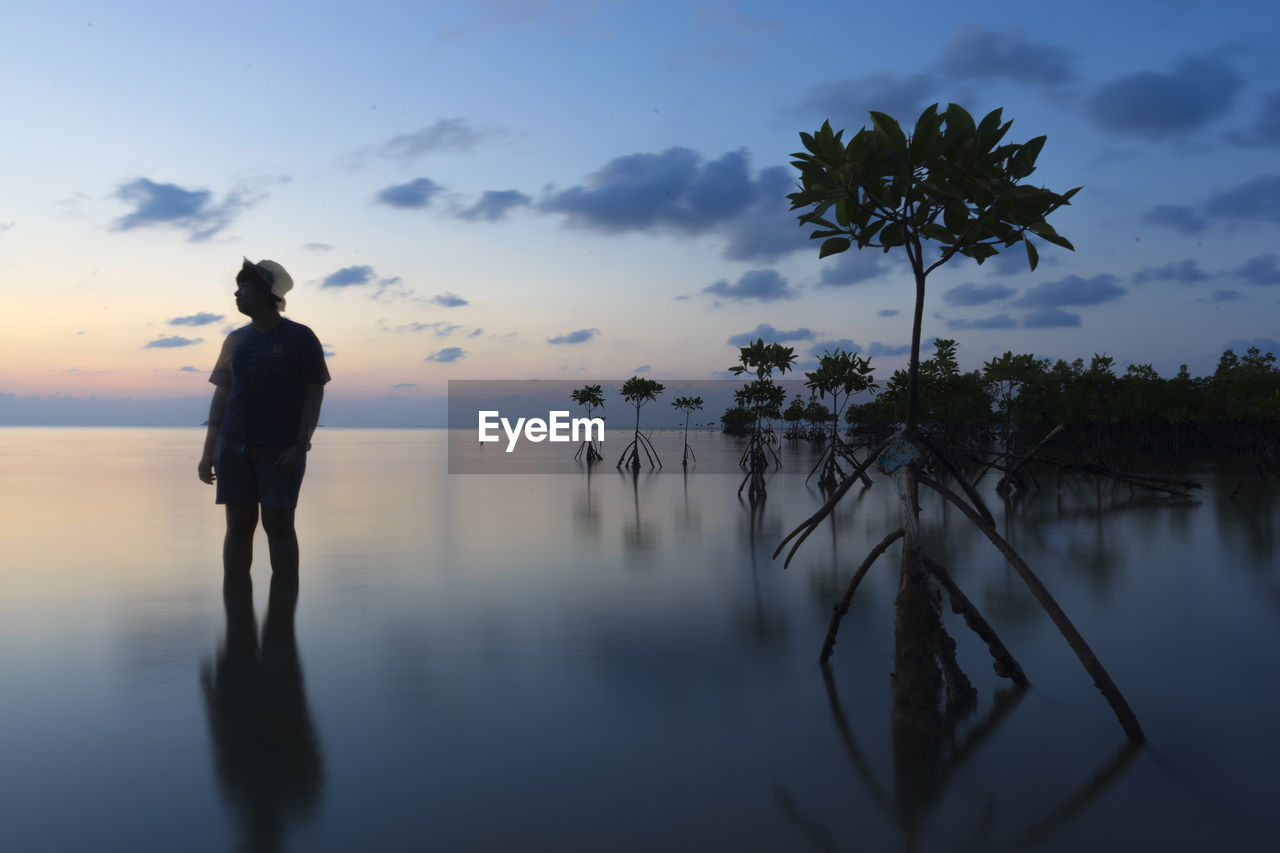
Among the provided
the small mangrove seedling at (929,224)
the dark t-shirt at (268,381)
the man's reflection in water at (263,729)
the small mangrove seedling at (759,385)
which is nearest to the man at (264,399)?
the dark t-shirt at (268,381)

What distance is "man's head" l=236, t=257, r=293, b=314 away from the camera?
598 cm

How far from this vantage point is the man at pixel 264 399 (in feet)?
20.0

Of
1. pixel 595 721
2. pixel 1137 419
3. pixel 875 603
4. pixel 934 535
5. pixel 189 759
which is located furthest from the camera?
pixel 1137 419

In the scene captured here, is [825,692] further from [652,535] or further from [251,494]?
[652,535]

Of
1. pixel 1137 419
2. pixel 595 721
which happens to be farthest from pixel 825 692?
pixel 1137 419

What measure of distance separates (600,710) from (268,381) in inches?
139

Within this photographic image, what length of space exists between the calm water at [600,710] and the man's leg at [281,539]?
1.15ft

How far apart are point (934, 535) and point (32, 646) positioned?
11.1 meters

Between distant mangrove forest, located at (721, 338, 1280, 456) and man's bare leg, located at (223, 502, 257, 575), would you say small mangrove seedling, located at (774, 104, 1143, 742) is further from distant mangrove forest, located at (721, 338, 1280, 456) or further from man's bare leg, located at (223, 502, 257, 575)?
distant mangrove forest, located at (721, 338, 1280, 456)

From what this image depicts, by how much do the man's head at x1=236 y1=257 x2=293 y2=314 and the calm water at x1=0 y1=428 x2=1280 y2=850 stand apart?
97.1 inches

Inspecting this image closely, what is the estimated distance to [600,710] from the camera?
4.57 meters

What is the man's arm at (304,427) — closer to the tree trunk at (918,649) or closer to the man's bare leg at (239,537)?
the man's bare leg at (239,537)

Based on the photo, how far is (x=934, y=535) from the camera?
41.3 ft

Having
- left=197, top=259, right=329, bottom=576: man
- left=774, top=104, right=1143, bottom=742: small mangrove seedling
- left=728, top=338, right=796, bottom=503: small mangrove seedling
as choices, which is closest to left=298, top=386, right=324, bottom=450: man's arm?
left=197, top=259, right=329, bottom=576: man
